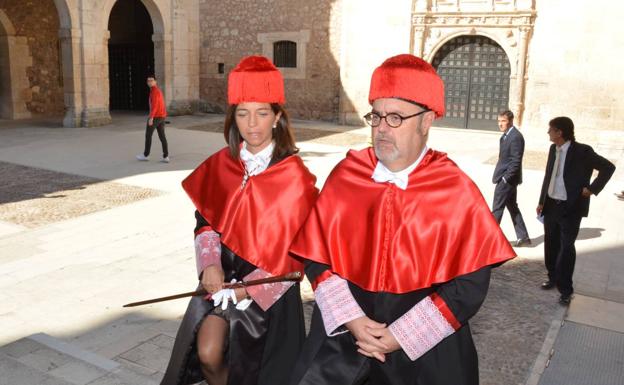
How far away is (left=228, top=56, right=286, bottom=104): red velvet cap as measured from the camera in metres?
2.69

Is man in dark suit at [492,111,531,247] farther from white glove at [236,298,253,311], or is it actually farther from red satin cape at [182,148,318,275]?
white glove at [236,298,253,311]

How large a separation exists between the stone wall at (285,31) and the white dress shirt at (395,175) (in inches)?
643

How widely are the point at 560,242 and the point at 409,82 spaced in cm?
356

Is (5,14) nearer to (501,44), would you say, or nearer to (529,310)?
(501,44)

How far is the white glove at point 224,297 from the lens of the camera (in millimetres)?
2580

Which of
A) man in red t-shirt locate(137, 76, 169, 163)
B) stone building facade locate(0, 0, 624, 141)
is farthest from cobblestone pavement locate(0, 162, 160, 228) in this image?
stone building facade locate(0, 0, 624, 141)

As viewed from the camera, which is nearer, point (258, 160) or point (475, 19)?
point (258, 160)

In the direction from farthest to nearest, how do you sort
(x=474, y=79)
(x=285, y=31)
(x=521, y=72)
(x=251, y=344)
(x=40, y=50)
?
(x=285, y=31), (x=40, y=50), (x=474, y=79), (x=521, y=72), (x=251, y=344)

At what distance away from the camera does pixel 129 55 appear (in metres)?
21.3

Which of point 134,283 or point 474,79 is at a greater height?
point 474,79

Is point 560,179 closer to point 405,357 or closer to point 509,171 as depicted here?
point 509,171

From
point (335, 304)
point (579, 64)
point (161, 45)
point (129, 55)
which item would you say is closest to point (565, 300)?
point (335, 304)

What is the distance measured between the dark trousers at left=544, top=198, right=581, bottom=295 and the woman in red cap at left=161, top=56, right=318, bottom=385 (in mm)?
2975

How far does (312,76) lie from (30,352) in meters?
16.1
